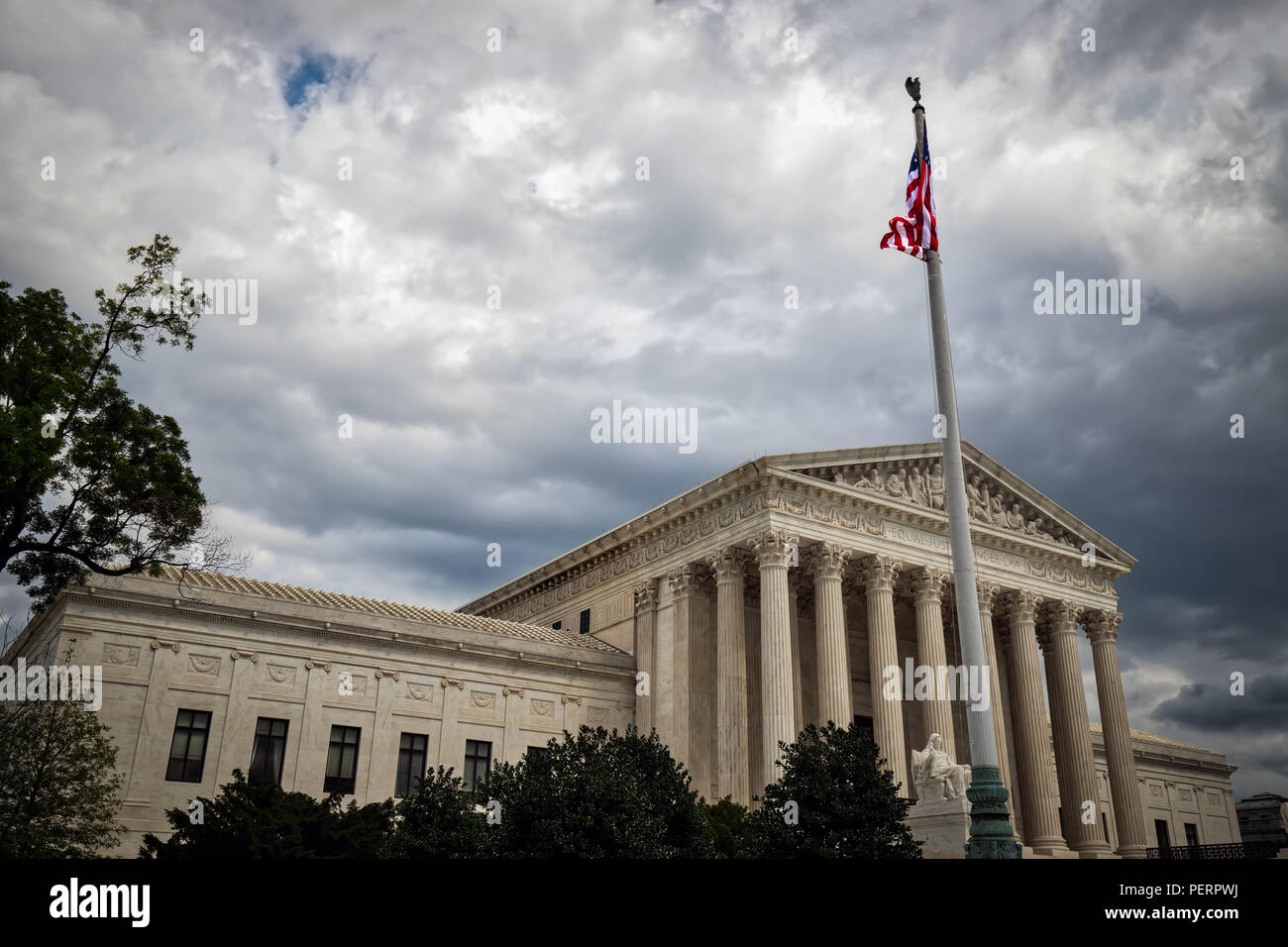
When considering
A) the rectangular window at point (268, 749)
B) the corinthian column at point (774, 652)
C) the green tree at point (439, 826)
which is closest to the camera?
the green tree at point (439, 826)

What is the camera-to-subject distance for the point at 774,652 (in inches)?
1420

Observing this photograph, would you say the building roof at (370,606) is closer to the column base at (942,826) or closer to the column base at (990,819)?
the column base at (942,826)

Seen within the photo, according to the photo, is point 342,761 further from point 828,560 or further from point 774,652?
point 828,560

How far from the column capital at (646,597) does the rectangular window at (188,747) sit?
58.3 feet

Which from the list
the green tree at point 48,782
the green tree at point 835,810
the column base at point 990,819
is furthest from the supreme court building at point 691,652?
the column base at point 990,819

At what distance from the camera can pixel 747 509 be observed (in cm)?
3859

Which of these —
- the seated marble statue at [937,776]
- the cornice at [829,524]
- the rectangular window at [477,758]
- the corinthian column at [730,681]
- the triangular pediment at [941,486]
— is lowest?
the seated marble statue at [937,776]

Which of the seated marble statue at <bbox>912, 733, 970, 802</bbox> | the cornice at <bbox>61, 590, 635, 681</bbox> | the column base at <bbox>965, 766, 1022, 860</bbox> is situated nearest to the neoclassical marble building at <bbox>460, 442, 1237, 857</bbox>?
the cornice at <bbox>61, 590, 635, 681</bbox>

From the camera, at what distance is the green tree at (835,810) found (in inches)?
779

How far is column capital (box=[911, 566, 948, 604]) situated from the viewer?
1623 inches
